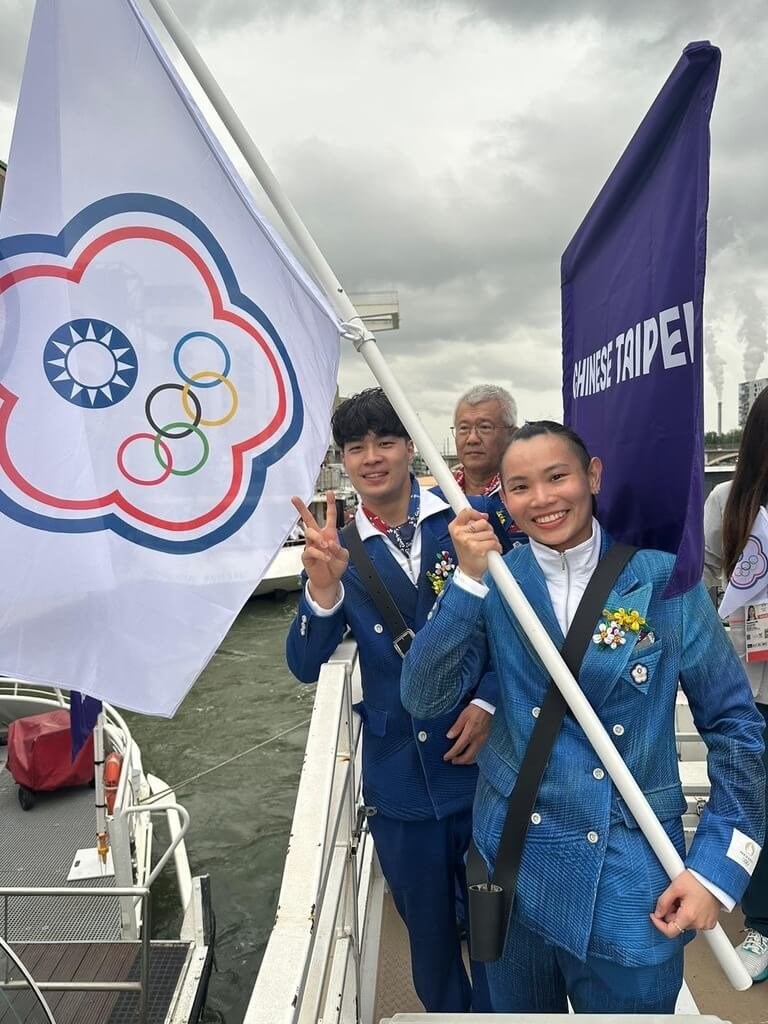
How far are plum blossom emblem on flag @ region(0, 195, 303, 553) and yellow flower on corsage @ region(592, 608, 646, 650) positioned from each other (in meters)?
0.98

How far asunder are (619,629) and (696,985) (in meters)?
1.88

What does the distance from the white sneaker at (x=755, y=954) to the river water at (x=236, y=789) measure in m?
4.56

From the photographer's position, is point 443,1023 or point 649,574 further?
point 649,574

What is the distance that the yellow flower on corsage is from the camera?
1.56m

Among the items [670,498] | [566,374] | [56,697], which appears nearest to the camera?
[670,498]

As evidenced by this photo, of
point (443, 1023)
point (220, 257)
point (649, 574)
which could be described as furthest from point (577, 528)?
point (220, 257)

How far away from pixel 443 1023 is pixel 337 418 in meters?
1.55

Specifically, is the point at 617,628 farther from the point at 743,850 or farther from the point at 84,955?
the point at 84,955

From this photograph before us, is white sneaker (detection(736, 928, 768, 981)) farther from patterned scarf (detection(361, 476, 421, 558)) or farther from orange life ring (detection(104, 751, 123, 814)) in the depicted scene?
orange life ring (detection(104, 751, 123, 814))

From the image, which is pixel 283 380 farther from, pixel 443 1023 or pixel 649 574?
pixel 443 1023

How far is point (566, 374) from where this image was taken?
9.05 ft

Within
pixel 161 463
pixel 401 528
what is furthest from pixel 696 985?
pixel 161 463

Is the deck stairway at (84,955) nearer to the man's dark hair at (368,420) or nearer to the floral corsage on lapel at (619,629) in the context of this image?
the man's dark hair at (368,420)

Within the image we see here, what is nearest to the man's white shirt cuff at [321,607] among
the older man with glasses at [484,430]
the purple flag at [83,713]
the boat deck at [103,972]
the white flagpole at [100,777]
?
the purple flag at [83,713]
